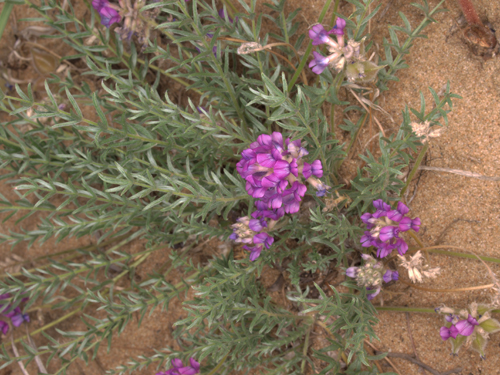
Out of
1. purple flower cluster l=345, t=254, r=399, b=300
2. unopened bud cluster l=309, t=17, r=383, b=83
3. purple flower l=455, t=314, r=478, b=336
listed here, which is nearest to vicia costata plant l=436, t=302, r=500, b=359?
purple flower l=455, t=314, r=478, b=336

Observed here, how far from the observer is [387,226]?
2.33 meters

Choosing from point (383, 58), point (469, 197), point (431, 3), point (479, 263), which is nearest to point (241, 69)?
point (383, 58)

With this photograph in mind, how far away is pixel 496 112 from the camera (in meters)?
2.64

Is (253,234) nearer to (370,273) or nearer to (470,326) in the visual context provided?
(370,273)

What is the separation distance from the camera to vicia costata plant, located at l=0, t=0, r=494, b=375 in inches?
87.4

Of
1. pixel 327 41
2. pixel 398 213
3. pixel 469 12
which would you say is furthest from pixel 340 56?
pixel 469 12

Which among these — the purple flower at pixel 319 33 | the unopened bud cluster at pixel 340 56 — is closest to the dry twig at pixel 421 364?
the unopened bud cluster at pixel 340 56

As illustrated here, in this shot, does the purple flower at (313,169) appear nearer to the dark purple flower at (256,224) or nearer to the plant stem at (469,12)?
the dark purple flower at (256,224)

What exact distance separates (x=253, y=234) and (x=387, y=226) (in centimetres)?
79

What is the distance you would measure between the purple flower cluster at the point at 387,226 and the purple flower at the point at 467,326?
626 mm

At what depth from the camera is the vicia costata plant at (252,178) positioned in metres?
2.22

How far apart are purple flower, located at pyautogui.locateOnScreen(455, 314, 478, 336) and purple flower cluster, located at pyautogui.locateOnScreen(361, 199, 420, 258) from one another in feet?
2.05

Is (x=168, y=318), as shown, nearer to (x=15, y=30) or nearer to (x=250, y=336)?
(x=250, y=336)

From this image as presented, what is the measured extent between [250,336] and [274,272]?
0.68m
